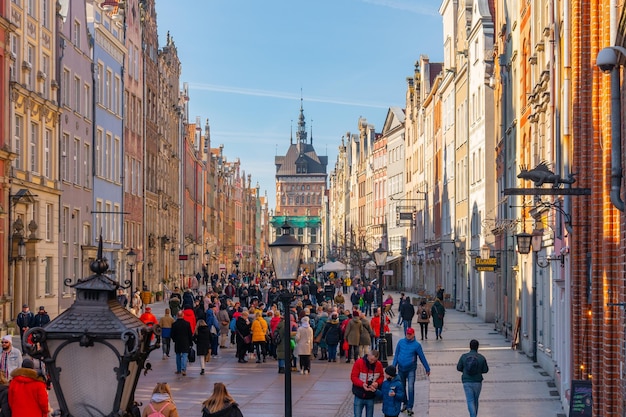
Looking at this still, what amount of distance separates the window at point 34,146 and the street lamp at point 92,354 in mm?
33065

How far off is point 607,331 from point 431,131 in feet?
185

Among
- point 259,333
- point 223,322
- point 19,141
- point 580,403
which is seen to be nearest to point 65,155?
point 19,141

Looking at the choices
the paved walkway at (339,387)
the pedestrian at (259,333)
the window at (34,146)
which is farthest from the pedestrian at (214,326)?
the window at (34,146)

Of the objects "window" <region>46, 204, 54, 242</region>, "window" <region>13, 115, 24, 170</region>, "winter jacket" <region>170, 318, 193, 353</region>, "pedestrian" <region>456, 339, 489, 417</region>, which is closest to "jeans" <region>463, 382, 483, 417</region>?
"pedestrian" <region>456, 339, 489, 417</region>

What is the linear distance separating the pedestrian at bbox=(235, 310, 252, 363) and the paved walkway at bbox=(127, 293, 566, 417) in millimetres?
293

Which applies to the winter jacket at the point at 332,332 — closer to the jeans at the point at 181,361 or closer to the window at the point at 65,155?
the jeans at the point at 181,361

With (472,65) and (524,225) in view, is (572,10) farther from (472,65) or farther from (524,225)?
(472,65)

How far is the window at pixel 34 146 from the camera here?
3950 cm

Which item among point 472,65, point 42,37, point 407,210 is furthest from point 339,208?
point 42,37

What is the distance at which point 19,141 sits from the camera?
38125 mm

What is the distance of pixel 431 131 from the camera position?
71.3m

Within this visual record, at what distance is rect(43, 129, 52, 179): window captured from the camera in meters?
41.2

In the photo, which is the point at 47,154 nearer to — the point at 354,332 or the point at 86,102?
the point at 86,102

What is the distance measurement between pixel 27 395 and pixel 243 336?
17252 millimetres
